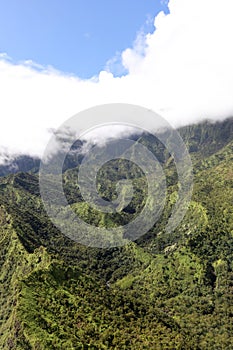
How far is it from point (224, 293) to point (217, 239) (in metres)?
26.0

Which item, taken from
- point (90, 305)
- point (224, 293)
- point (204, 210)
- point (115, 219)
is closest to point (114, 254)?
point (115, 219)

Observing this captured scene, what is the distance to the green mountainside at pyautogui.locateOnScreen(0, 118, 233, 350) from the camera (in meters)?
77.4

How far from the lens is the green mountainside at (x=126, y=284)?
7738 centimetres

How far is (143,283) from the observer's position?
5915 inches

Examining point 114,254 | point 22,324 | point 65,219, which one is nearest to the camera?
point 22,324

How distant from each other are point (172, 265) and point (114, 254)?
4016 cm

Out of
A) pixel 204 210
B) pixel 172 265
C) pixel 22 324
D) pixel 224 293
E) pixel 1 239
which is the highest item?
pixel 1 239

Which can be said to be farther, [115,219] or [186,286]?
[115,219]

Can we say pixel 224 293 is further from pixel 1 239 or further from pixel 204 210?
pixel 1 239

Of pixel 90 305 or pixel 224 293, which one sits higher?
pixel 90 305

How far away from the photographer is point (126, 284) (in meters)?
153

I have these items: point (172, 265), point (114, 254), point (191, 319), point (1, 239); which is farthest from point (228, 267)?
point (1, 239)

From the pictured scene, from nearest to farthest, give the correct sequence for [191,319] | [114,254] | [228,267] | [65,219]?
1. [191,319]
2. [228,267]
3. [114,254]
4. [65,219]

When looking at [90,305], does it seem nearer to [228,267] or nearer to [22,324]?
[22,324]
